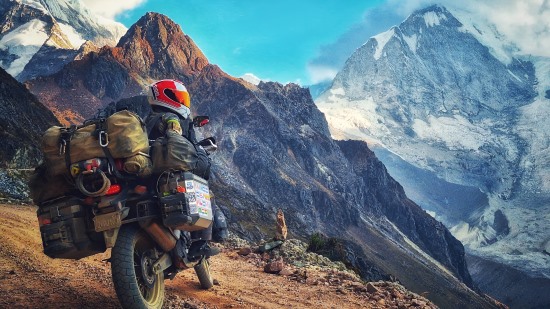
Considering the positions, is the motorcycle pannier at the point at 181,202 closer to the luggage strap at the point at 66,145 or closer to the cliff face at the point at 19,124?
the luggage strap at the point at 66,145

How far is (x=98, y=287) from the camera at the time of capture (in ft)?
27.0

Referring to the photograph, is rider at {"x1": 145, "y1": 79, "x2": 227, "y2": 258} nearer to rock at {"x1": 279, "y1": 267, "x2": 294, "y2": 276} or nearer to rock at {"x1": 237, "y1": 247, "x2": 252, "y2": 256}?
rock at {"x1": 279, "y1": 267, "x2": 294, "y2": 276}

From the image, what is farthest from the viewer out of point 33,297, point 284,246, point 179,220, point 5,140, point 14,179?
point 5,140

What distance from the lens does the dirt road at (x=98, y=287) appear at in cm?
730

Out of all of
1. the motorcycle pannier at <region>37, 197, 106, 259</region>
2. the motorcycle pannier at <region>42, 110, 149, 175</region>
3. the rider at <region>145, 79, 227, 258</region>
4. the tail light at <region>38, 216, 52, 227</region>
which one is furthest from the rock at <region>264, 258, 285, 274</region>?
the tail light at <region>38, 216, 52, 227</region>

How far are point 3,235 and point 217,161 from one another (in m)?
138

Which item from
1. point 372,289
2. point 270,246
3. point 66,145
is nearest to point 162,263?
point 66,145

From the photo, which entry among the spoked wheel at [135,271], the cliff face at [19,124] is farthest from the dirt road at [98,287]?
the cliff face at [19,124]

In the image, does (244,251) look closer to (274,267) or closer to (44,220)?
(274,267)

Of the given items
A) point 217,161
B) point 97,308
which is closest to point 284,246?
point 97,308

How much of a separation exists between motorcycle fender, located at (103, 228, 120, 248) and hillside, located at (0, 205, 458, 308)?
4.54 feet

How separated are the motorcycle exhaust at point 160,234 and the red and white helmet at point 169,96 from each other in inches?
89.9

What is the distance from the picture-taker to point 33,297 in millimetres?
7094

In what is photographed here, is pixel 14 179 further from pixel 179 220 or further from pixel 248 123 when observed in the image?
pixel 248 123
